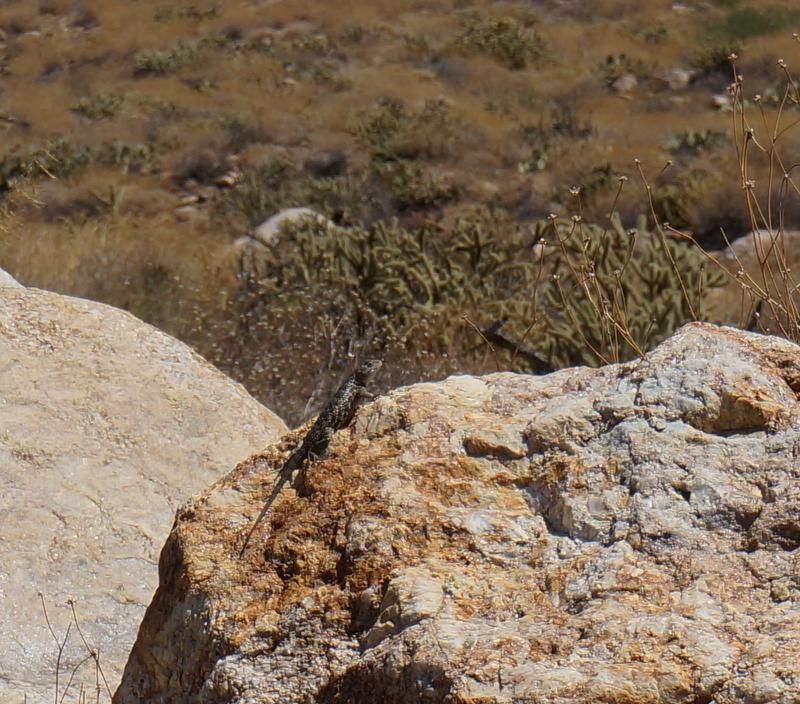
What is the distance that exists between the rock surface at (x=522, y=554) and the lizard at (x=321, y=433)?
0.04 meters

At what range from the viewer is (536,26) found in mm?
29219

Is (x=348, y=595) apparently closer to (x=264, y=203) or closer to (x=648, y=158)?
(x=264, y=203)

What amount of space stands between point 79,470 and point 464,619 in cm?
208

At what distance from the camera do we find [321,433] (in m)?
2.54

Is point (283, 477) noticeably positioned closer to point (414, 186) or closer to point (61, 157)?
point (414, 186)

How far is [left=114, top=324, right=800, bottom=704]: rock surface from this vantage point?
74.0 inches

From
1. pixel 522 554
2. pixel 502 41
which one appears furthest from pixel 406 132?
pixel 522 554

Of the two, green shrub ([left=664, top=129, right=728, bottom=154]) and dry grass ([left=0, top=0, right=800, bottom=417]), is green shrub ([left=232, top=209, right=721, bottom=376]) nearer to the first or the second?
dry grass ([left=0, top=0, right=800, bottom=417])

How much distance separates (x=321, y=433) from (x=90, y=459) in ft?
5.01

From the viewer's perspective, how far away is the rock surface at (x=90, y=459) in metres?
3.35

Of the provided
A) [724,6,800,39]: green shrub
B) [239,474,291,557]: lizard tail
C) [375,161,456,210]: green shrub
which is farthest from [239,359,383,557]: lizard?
[724,6,800,39]: green shrub

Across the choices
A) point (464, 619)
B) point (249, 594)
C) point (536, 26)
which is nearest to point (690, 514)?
point (464, 619)

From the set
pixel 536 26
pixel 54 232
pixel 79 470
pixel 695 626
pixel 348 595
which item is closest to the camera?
pixel 695 626

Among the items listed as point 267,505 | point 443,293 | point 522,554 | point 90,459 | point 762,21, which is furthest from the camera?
point 762,21
